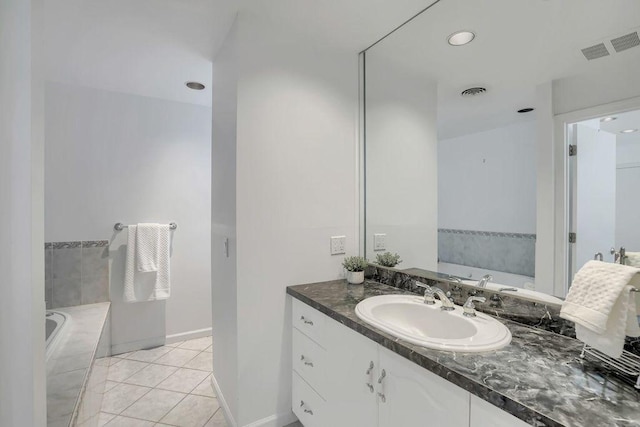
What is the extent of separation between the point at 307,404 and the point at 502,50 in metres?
2.03

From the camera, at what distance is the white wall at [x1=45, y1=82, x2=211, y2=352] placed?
97.7 inches

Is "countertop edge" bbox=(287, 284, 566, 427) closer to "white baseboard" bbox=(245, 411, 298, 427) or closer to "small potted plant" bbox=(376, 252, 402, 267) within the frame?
"small potted plant" bbox=(376, 252, 402, 267)

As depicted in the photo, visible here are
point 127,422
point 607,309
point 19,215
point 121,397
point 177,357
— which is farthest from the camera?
point 177,357

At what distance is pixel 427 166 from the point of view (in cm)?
178

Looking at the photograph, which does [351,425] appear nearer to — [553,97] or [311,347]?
[311,347]

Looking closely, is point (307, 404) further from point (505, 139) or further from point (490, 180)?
point (505, 139)

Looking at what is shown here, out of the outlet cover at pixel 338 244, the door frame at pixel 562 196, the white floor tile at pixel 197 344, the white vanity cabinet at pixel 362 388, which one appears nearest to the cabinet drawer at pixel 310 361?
the white vanity cabinet at pixel 362 388

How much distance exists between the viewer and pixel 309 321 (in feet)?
5.23

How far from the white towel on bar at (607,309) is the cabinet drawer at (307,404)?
114 cm

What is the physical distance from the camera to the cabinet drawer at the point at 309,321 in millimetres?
1511

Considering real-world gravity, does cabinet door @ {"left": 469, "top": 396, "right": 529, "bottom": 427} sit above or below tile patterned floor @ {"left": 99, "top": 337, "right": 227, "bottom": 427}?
above

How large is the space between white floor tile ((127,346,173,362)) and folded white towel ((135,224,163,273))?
2.44ft

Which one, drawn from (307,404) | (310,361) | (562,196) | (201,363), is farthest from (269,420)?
(562,196)

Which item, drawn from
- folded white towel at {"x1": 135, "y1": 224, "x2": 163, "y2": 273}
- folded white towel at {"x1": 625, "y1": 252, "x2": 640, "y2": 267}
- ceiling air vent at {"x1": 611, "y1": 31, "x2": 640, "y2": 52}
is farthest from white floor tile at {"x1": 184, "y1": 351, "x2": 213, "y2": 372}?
ceiling air vent at {"x1": 611, "y1": 31, "x2": 640, "y2": 52}
